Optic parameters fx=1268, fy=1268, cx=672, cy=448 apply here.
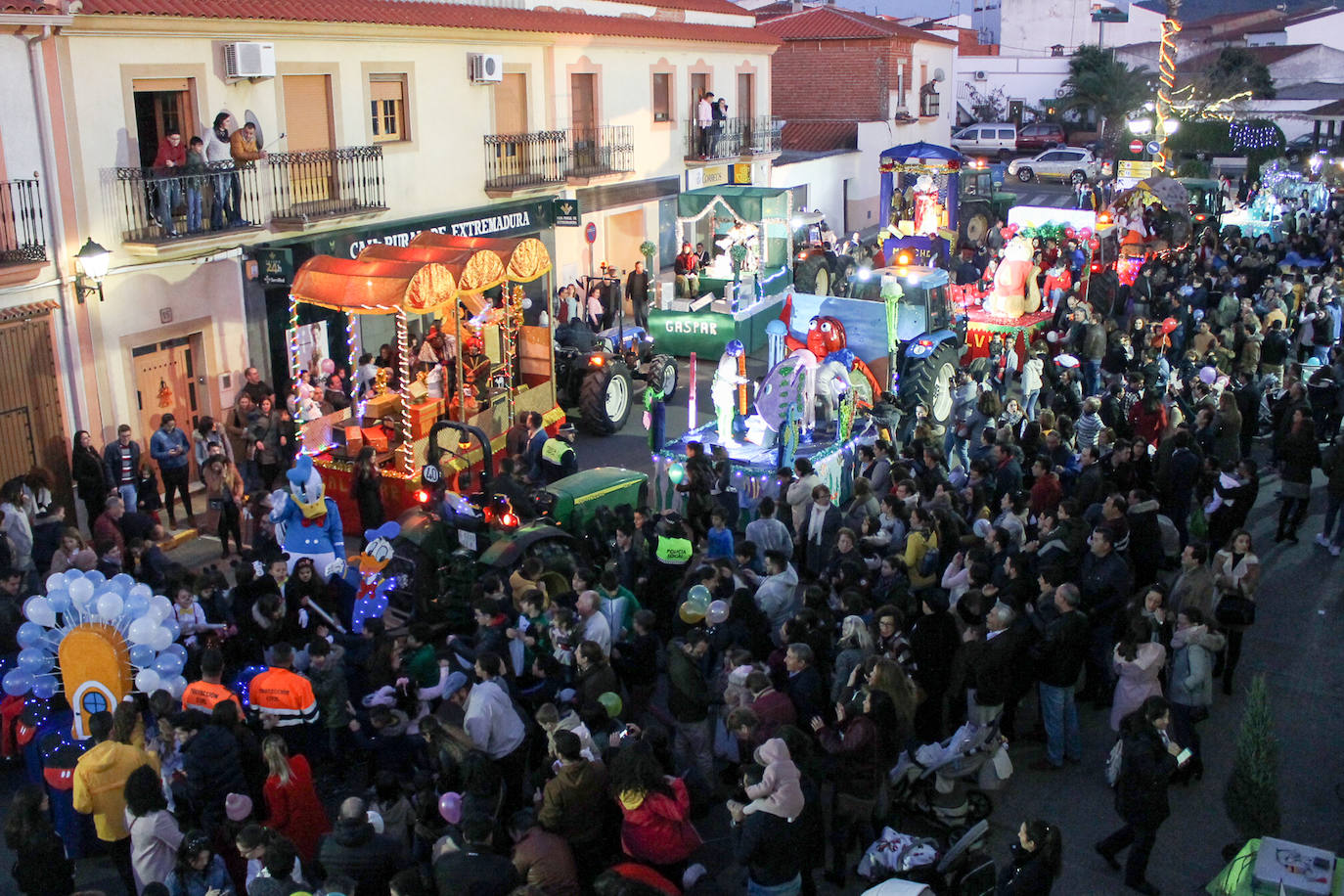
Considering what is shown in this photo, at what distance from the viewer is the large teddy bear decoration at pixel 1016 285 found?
17844 mm

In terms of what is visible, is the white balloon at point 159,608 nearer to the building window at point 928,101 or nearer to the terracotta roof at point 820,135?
the terracotta roof at point 820,135

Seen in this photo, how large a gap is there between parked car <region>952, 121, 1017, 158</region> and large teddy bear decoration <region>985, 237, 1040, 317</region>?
33441 millimetres

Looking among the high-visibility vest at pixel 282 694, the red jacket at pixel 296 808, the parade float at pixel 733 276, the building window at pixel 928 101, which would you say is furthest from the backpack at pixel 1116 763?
the building window at pixel 928 101

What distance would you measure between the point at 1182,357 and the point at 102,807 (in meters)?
14.0

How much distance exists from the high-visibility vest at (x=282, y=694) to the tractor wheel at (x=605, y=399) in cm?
924

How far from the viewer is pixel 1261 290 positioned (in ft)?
66.7

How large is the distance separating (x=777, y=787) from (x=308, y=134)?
1316 centimetres

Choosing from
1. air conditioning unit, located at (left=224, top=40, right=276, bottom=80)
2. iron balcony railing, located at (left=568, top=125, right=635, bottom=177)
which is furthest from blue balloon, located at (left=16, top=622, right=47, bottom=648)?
iron balcony railing, located at (left=568, top=125, right=635, bottom=177)

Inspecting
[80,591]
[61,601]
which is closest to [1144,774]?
[80,591]

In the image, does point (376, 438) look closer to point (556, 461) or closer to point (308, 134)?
point (556, 461)

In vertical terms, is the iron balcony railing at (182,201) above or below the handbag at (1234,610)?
above

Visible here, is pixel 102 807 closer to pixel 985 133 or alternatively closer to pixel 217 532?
pixel 217 532

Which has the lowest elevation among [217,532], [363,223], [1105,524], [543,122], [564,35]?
[217,532]

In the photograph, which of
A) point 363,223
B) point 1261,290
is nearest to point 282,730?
point 363,223
